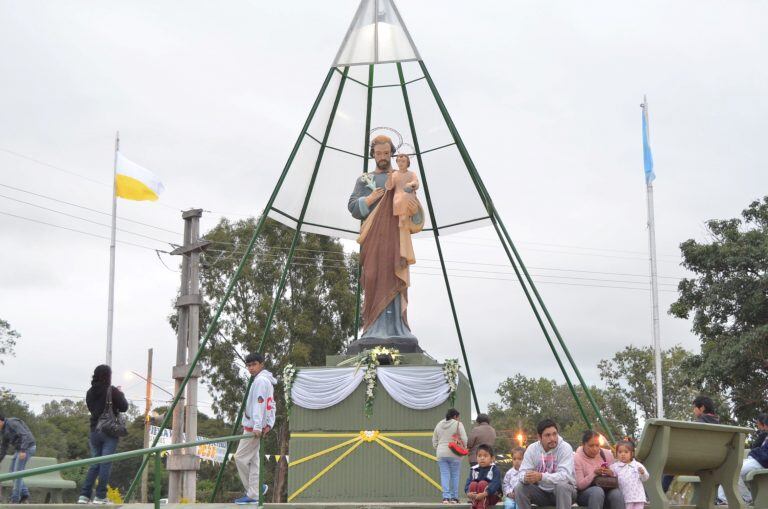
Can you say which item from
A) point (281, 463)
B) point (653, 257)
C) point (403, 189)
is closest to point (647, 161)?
point (653, 257)

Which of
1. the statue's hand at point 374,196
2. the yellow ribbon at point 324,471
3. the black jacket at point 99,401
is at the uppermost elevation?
the statue's hand at point 374,196

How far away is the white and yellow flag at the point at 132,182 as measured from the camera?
23953 mm

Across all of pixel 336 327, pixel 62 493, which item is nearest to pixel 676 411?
pixel 336 327

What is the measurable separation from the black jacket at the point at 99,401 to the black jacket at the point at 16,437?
0.75 meters

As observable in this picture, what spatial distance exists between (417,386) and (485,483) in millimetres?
4068

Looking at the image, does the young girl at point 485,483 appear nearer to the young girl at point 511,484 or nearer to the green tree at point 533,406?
the young girl at point 511,484

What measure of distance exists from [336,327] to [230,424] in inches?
222

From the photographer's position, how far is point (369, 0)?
1566 cm

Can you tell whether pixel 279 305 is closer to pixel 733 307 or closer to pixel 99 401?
pixel 733 307

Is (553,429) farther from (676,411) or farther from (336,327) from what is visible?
(676,411)

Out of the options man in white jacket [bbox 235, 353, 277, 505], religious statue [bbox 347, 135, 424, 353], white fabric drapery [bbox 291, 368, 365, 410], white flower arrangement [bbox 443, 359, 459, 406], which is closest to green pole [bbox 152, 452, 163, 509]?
man in white jacket [bbox 235, 353, 277, 505]

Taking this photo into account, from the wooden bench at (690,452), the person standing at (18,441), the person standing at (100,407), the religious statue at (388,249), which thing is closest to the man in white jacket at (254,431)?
the person standing at (100,407)

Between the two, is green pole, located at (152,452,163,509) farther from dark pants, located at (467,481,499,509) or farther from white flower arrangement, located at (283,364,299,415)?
white flower arrangement, located at (283,364,299,415)

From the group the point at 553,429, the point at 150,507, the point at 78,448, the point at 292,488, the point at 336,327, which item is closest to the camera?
the point at 553,429
